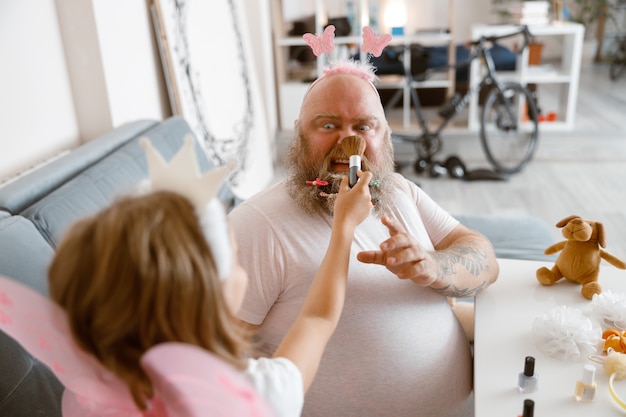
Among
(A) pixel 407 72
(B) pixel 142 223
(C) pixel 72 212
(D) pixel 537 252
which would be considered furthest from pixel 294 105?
(B) pixel 142 223

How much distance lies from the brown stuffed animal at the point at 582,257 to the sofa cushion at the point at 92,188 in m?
1.03

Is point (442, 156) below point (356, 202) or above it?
below

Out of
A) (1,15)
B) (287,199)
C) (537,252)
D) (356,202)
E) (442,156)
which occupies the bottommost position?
(442,156)

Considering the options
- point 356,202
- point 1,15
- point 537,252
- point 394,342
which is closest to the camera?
point 356,202

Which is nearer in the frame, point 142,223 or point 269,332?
point 142,223

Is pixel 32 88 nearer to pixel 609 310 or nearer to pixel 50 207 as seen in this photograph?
pixel 50 207

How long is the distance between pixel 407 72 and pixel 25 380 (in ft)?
12.3

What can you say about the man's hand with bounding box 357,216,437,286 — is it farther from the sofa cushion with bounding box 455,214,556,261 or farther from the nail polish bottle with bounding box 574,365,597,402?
the sofa cushion with bounding box 455,214,556,261

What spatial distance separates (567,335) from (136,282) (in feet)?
2.99

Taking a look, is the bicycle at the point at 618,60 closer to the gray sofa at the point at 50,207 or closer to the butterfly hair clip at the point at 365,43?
the gray sofa at the point at 50,207

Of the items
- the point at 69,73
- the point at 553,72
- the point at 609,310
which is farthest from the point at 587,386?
the point at 553,72

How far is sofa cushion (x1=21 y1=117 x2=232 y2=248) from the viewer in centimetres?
130

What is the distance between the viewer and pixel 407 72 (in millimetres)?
4375

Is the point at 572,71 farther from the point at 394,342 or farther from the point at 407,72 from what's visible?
the point at 394,342
